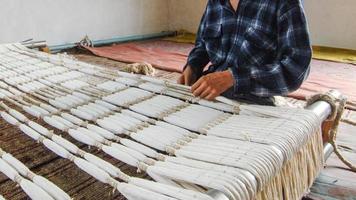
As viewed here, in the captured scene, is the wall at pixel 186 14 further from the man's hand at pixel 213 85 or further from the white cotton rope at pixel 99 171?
the white cotton rope at pixel 99 171

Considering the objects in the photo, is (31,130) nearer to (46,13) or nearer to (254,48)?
(254,48)

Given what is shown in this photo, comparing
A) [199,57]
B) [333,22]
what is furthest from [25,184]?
[333,22]

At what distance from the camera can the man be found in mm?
1020

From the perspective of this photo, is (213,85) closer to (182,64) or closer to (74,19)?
(182,64)

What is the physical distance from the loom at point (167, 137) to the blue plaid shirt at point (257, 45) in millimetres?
118

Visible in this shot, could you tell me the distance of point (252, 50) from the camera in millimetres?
1176

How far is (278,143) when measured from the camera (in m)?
0.73

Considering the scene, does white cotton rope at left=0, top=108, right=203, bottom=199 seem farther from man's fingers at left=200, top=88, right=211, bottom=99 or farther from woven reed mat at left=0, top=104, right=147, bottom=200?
man's fingers at left=200, top=88, right=211, bottom=99

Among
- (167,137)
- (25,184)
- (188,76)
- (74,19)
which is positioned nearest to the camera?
(25,184)

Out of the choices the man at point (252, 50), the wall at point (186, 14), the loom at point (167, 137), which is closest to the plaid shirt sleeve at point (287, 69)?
the man at point (252, 50)

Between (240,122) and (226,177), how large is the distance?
0.28 meters

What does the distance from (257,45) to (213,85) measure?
0.84ft

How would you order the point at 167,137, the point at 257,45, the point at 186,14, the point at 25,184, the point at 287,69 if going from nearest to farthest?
the point at 25,184, the point at 167,137, the point at 287,69, the point at 257,45, the point at 186,14

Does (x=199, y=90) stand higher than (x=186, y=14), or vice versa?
(x=199, y=90)
